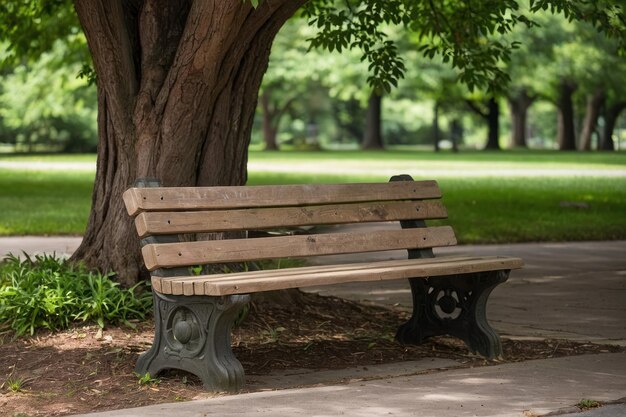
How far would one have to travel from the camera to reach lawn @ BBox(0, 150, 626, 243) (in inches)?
553

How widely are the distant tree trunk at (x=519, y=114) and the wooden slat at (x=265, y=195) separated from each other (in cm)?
5497

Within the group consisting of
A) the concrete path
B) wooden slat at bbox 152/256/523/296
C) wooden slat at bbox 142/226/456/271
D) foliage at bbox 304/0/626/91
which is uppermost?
foliage at bbox 304/0/626/91

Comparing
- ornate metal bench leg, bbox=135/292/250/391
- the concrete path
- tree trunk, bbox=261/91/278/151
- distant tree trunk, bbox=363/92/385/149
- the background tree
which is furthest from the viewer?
tree trunk, bbox=261/91/278/151

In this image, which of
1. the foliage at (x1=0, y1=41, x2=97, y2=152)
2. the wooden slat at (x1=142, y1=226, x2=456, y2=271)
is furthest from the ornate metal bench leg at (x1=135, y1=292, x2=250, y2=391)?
the foliage at (x1=0, y1=41, x2=97, y2=152)

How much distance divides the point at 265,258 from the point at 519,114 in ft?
201

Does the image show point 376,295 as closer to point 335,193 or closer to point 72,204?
→ point 335,193

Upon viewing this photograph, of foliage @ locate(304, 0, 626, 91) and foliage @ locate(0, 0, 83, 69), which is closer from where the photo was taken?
foliage @ locate(304, 0, 626, 91)

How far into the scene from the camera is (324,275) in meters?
5.77

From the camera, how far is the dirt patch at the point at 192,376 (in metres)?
5.61

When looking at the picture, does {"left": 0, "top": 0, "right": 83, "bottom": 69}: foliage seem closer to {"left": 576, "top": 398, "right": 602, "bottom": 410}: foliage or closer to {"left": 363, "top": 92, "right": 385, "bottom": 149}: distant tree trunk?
{"left": 576, "top": 398, "right": 602, "bottom": 410}: foliage

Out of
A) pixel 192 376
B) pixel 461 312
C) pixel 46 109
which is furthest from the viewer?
pixel 46 109

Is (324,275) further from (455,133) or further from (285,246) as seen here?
(455,133)

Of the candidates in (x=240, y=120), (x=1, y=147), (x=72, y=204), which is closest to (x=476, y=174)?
(x=72, y=204)

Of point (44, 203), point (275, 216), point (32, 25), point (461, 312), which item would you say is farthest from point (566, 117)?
point (275, 216)
